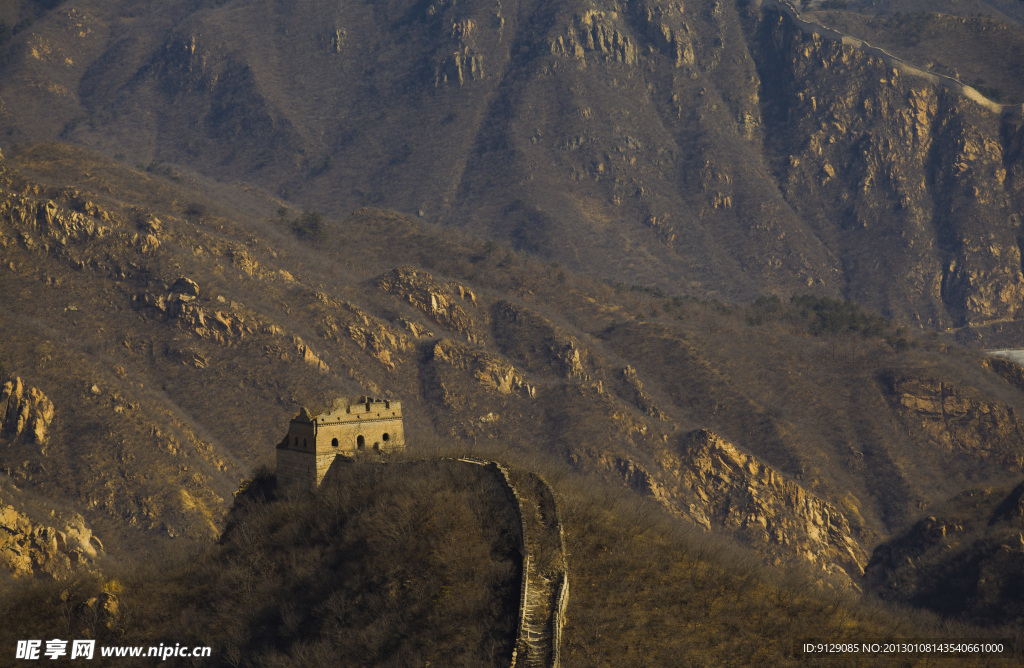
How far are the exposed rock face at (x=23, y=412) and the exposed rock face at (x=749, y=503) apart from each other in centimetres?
5733

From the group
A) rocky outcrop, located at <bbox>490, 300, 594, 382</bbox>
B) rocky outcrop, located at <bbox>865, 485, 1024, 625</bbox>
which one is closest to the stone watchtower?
rocky outcrop, located at <bbox>865, 485, 1024, 625</bbox>

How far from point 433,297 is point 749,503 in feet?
→ 165

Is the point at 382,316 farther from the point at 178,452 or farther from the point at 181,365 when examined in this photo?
the point at 178,452

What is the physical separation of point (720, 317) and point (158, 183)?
84.5 metres

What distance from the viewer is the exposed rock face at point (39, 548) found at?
88.9 meters

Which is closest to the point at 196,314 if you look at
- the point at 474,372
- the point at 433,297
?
the point at 474,372

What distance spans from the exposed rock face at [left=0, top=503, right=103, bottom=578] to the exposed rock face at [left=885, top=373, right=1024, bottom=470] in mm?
98139

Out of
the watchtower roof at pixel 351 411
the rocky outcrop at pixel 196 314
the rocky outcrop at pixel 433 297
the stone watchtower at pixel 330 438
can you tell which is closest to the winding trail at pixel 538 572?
the stone watchtower at pixel 330 438

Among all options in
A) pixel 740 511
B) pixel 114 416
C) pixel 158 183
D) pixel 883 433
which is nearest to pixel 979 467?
pixel 883 433

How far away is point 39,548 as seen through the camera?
91.1m

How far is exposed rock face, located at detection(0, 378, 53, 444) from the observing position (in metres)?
105

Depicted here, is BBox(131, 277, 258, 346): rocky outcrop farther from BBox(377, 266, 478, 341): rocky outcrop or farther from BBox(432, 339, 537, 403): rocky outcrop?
BBox(377, 266, 478, 341): rocky outcrop

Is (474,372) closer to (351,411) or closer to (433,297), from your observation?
(433,297)

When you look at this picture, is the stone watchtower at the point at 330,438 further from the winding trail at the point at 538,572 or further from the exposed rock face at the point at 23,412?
the exposed rock face at the point at 23,412
